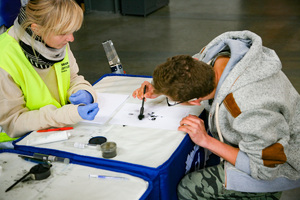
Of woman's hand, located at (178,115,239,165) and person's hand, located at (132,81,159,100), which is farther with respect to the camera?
person's hand, located at (132,81,159,100)

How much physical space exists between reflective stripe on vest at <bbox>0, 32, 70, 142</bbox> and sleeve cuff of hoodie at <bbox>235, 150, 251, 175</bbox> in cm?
89

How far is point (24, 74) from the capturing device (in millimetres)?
1468

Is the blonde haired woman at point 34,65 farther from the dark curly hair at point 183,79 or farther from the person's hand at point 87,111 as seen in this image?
the dark curly hair at point 183,79

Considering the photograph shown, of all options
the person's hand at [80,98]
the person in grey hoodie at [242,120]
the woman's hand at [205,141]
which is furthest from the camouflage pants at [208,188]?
the person's hand at [80,98]

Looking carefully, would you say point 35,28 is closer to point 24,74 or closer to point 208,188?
point 24,74

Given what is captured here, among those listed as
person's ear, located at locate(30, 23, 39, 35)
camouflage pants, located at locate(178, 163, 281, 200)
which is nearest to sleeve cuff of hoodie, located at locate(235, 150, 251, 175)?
camouflage pants, located at locate(178, 163, 281, 200)

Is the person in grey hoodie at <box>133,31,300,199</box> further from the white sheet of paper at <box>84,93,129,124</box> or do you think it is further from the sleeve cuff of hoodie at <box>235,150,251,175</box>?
the white sheet of paper at <box>84,93,129,124</box>

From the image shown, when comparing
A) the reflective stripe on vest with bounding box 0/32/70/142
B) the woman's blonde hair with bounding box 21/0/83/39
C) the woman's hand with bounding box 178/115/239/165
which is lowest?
the woman's hand with bounding box 178/115/239/165

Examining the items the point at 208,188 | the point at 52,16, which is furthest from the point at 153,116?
the point at 52,16

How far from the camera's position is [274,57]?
141 cm

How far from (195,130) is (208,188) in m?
0.27

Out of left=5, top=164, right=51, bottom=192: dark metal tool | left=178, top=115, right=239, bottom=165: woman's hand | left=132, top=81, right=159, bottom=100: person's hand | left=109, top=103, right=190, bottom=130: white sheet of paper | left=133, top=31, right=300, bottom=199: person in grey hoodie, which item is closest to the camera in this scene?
left=5, top=164, right=51, bottom=192: dark metal tool

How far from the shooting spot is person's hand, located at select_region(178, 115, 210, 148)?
1413 mm

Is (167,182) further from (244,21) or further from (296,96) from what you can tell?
(244,21)
